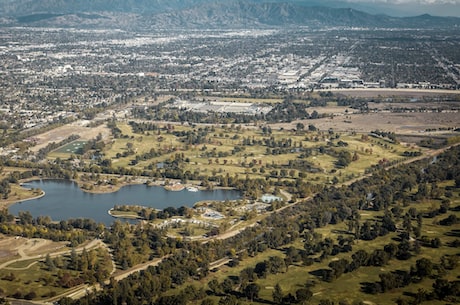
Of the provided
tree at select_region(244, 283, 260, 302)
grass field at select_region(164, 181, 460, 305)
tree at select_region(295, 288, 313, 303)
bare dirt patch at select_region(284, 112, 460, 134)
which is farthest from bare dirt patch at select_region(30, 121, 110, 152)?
tree at select_region(295, 288, 313, 303)

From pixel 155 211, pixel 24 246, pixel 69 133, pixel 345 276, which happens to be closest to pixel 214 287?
pixel 345 276

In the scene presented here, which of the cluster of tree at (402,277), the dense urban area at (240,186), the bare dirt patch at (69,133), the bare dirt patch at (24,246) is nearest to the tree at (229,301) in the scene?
the dense urban area at (240,186)

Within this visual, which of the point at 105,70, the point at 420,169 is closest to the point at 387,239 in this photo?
the point at 420,169

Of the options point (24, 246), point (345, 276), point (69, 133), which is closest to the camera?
point (345, 276)

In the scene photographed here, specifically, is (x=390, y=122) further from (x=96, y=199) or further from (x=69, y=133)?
(x=96, y=199)

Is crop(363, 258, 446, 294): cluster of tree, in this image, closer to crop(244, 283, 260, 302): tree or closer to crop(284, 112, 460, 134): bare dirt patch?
crop(244, 283, 260, 302): tree

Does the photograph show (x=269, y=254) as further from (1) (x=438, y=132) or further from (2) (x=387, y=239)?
(1) (x=438, y=132)
